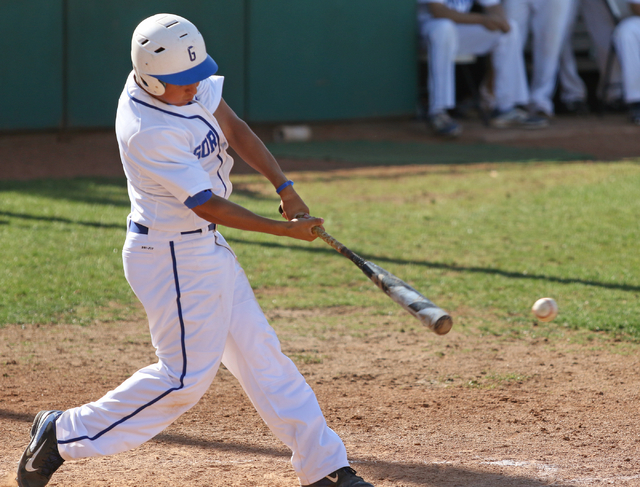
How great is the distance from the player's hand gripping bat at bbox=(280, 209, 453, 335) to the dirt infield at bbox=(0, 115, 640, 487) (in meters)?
0.73

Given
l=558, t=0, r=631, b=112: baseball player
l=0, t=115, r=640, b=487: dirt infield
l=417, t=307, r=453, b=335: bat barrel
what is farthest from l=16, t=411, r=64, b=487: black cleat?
l=558, t=0, r=631, b=112: baseball player

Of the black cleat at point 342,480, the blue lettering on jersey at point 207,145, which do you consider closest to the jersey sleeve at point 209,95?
the blue lettering on jersey at point 207,145

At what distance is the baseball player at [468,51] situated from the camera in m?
11.2

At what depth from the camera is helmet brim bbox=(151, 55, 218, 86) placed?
9.11ft

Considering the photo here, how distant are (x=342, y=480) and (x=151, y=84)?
5.06ft

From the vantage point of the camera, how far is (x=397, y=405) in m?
4.03

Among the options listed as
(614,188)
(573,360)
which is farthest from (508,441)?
(614,188)

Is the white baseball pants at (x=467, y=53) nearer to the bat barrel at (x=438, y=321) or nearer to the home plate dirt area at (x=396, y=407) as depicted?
the home plate dirt area at (x=396, y=407)

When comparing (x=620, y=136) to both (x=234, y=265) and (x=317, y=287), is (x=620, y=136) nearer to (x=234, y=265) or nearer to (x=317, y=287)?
(x=317, y=287)

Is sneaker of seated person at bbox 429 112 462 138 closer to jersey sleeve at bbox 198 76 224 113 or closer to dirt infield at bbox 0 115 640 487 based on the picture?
dirt infield at bbox 0 115 640 487

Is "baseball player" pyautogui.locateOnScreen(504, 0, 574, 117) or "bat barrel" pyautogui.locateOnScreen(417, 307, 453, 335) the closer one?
"bat barrel" pyautogui.locateOnScreen(417, 307, 453, 335)

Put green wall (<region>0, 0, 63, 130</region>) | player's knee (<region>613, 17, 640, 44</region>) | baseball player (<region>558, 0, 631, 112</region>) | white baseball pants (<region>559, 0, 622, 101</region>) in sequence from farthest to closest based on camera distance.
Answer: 1. white baseball pants (<region>559, 0, 622, 101</region>)
2. baseball player (<region>558, 0, 631, 112</region>)
3. player's knee (<region>613, 17, 640, 44</region>)
4. green wall (<region>0, 0, 63, 130</region>)

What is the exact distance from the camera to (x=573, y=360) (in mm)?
4598

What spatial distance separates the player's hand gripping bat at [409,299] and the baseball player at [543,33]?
974cm
